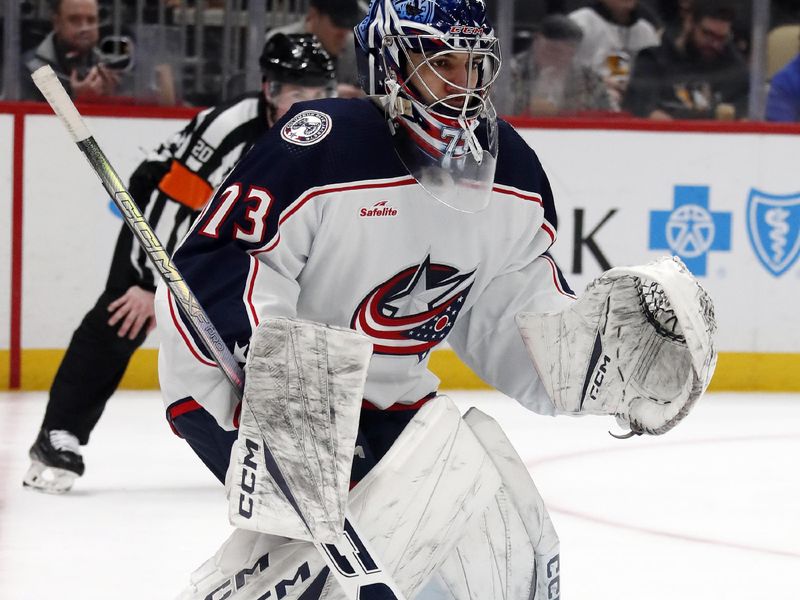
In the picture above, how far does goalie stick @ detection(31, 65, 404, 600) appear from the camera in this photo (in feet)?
5.15

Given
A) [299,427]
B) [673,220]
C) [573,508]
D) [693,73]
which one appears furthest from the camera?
[693,73]

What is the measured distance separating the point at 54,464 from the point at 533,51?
2.36 m

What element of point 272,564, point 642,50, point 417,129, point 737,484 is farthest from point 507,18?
point 272,564

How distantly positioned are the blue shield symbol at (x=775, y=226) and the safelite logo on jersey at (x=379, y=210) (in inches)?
135

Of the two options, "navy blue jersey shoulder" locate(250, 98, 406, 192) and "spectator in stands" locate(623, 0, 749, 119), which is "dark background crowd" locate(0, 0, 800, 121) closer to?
"spectator in stands" locate(623, 0, 749, 119)

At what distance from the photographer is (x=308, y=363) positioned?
1.54 meters

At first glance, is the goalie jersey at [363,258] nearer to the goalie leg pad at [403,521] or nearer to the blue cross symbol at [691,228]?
the goalie leg pad at [403,521]

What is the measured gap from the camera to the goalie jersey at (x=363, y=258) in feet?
5.42

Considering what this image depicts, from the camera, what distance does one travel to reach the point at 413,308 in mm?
1853

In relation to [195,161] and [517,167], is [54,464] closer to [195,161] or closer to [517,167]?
[195,161]

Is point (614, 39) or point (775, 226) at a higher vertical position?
point (614, 39)

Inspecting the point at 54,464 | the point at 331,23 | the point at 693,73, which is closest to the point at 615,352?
the point at 54,464

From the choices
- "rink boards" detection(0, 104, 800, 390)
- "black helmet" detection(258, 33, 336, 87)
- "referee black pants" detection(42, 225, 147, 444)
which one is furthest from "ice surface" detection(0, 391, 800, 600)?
"black helmet" detection(258, 33, 336, 87)

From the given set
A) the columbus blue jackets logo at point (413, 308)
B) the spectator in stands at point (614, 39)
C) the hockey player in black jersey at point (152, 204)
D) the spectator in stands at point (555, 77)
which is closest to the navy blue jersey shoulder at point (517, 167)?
the columbus blue jackets logo at point (413, 308)
